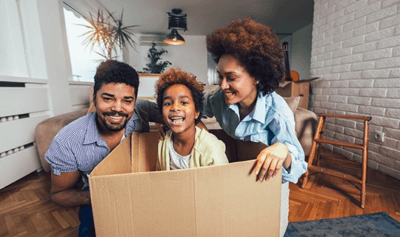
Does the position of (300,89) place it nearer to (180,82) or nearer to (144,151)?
(180,82)

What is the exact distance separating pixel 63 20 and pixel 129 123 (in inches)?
103

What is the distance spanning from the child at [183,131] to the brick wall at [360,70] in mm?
1804

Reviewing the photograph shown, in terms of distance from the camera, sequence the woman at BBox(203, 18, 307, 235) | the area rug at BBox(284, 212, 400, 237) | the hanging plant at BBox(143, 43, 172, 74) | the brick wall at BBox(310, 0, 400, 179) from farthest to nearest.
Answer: the hanging plant at BBox(143, 43, 172, 74) → the brick wall at BBox(310, 0, 400, 179) → the area rug at BBox(284, 212, 400, 237) → the woman at BBox(203, 18, 307, 235)

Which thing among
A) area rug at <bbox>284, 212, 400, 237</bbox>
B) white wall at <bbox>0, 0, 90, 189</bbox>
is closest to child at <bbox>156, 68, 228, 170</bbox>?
area rug at <bbox>284, 212, 400, 237</bbox>

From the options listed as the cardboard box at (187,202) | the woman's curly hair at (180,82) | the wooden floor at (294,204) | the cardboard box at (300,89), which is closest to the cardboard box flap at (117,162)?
the cardboard box at (187,202)

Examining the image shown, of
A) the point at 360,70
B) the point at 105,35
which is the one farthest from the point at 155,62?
the point at 360,70

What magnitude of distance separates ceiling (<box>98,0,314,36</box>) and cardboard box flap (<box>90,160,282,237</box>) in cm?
357

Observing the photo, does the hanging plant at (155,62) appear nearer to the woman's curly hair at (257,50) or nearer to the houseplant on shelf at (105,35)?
the houseplant on shelf at (105,35)

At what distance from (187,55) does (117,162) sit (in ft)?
20.0

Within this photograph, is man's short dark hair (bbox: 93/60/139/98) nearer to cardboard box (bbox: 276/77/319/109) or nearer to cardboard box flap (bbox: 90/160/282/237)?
cardboard box flap (bbox: 90/160/282/237)

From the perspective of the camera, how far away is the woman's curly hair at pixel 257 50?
788mm

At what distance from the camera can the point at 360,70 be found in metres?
1.95

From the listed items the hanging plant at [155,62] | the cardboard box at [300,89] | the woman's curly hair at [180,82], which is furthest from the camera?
the hanging plant at [155,62]

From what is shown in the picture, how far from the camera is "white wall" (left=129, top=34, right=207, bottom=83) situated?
6148 millimetres
